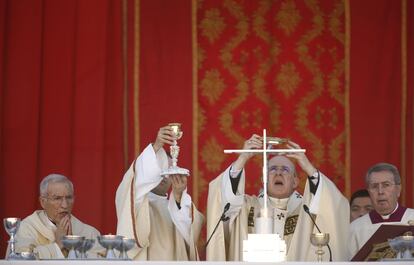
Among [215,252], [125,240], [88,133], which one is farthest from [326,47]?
[125,240]

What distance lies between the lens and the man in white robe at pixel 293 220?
368 inches

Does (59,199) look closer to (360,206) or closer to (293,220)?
(293,220)

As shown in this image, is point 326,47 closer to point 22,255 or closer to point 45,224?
point 45,224

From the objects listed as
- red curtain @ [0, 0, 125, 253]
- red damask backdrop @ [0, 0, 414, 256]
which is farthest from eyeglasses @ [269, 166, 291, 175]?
red curtain @ [0, 0, 125, 253]

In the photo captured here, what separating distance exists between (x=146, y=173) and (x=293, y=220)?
1.23 m

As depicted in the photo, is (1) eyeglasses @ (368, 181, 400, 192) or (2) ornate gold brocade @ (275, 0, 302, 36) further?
(2) ornate gold brocade @ (275, 0, 302, 36)

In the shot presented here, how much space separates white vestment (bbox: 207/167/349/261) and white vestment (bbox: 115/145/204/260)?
164 millimetres

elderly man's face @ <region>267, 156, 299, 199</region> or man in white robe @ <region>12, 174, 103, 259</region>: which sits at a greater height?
elderly man's face @ <region>267, 156, 299, 199</region>

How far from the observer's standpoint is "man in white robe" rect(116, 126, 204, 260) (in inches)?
366

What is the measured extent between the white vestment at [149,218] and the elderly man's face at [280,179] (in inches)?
24.3

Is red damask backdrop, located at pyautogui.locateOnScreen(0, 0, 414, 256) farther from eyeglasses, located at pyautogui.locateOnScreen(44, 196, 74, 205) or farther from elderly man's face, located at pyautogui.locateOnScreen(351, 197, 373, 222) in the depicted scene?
eyeglasses, located at pyautogui.locateOnScreen(44, 196, 74, 205)

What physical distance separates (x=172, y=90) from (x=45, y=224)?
2.21 metres

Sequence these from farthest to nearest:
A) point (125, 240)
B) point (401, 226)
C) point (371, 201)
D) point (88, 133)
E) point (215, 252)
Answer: point (88, 133) → point (371, 201) → point (215, 252) → point (401, 226) → point (125, 240)

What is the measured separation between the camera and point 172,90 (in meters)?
11.6
